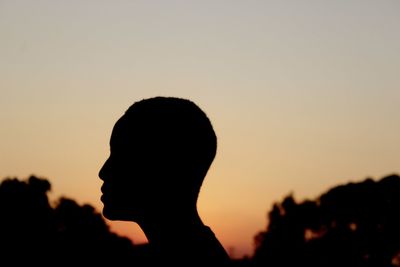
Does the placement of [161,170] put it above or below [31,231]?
below

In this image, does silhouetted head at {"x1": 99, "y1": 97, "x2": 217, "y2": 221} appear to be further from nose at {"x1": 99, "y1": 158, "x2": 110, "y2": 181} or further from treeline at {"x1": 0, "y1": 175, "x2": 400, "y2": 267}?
treeline at {"x1": 0, "y1": 175, "x2": 400, "y2": 267}

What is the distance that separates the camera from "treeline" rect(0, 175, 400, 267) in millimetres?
36916

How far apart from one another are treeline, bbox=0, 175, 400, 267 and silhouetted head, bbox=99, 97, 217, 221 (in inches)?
871

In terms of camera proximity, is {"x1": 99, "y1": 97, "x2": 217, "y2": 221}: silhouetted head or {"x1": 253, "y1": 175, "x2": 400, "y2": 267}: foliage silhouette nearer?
{"x1": 99, "y1": 97, "x2": 217, "y2": 221}: silhouetted head

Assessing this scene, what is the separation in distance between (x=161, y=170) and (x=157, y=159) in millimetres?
89

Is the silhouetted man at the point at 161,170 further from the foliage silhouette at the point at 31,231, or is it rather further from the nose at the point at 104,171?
the foliage silhouette at the point at 31,231

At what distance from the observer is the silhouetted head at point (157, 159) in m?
5.57

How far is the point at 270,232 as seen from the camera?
3529 inches

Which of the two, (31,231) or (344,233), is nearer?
(31,231)

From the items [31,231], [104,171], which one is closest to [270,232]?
[31,231]

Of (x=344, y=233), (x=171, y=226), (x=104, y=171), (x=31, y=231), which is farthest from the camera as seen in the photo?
(x=344, y=233)

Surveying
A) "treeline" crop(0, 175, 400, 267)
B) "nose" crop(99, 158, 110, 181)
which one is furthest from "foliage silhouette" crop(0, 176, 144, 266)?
"nose" crop(99, 158, 110, 181)

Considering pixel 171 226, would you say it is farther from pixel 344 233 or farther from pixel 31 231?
pixel 344 233

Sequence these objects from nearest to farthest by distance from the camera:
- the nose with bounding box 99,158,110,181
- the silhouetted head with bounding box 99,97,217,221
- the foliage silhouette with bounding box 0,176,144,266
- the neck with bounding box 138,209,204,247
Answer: the neck with bounding box 138,209,204,247 → the silhouetted head with bounding box 99,97,217,221 → the nose with bounding box 99,158,110,181 → the foliage silhouette with bounding box 0,176,144,266
